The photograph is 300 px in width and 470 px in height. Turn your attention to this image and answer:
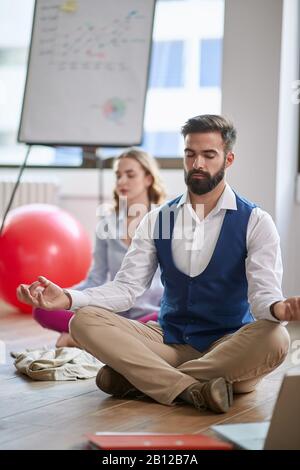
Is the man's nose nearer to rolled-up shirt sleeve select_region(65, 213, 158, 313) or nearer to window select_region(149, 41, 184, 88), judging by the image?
rolled-up shirt sleeve select_region(65, 213, 158, 313)

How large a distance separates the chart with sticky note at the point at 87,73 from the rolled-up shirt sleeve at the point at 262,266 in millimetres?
1788

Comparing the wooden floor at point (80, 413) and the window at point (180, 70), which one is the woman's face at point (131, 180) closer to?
the wooden floor at point (80, 413)

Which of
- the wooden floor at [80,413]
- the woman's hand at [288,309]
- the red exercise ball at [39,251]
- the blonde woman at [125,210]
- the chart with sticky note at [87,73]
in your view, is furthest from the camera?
the red exercise ball at [39,251]

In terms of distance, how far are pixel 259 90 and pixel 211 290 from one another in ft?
5.81

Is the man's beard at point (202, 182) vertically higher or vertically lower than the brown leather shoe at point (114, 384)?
higher

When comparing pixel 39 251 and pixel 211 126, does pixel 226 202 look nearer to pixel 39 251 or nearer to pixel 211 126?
pixel 211 126

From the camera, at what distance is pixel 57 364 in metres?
2.98

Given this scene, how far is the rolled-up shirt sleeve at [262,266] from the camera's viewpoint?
97.4 inches

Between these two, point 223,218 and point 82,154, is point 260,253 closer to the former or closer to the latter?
point 223,218

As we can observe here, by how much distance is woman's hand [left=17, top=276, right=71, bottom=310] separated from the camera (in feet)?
8.05

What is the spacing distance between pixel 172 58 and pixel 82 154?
2.99 ft

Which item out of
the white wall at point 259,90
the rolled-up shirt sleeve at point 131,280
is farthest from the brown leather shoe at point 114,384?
the white wall at point 259,90

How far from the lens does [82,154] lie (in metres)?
5.68

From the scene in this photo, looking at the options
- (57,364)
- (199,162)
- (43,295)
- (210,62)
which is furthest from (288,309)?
(210,62)
